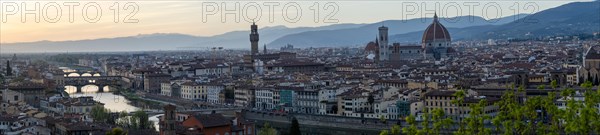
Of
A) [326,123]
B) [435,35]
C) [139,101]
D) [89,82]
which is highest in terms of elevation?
[435,35]

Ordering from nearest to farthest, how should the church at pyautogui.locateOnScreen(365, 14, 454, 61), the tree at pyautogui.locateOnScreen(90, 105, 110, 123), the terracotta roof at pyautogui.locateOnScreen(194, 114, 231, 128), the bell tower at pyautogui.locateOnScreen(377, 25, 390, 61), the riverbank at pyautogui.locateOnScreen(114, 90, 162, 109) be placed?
1. the terracotta roof at pyautogui.locateOnScreen(194, 114, 231, 128)
2. the tree at pyautogui.locateOnScreen(90, 105, 110, 123)
3. the riverbank at pyautogui.locateOnScreen(114, 90, 162, 109)
4. the bell tower at pyautogui.locateOnScreen(377, 25, 390, 61)
5. the church at pyautogui.locateOnScreen(365, 14, 454, 61)

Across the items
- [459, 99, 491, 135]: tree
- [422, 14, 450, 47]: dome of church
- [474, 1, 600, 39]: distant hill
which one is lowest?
[459, 99, 491, 135]: tree

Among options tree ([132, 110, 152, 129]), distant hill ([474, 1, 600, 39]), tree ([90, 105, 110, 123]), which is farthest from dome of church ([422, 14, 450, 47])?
distant hill ([474, 1, 600, 39])

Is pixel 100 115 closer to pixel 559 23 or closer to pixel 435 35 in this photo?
pixel 435 35

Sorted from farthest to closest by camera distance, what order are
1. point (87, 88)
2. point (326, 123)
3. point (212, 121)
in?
point (87, 88) < point (326, 123) < point (212, 121)

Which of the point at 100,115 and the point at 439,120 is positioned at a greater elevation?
the point at 439,120

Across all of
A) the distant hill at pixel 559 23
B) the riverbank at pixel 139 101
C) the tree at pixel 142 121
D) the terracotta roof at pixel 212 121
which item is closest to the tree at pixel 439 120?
the terracotta roof at pixel 212 121

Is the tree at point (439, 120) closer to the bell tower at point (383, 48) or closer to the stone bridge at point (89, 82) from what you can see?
the stone bridge at point (89, 82)

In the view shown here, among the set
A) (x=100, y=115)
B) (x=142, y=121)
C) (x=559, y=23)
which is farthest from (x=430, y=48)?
(x=559, y=23)

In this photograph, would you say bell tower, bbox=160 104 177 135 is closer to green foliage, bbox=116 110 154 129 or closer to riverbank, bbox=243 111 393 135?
green foliage, bbox=116 110 154 129

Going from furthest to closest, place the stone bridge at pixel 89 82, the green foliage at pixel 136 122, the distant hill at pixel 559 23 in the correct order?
1. the distant hill at pixel 559 23
2. the stone bridge at pixel 89 82
3. the green foliage at pixel 136 122

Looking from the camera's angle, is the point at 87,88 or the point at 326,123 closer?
the point at 326,123
